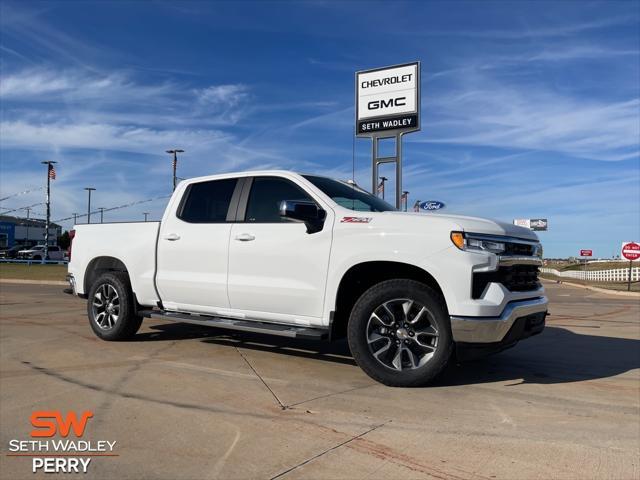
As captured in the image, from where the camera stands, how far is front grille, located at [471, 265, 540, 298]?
439cm

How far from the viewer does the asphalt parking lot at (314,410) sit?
10.1 ft

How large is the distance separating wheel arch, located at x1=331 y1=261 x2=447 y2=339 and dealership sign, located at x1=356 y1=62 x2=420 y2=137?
11100 mm

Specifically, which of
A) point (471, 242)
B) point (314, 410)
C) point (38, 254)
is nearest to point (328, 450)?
point (314, 410)

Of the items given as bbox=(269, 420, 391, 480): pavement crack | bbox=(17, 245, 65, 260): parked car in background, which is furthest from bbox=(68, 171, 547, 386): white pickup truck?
bbox=(17, 245, 65, 260): parked car in background

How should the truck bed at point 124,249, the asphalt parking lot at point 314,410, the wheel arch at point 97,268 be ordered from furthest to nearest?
1. the wheel arch at point 97,268
2. the truck bed at point 124,249
3. the asphalt parking lot at point 314,410

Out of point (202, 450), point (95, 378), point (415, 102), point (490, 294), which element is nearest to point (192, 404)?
point (202, 450)

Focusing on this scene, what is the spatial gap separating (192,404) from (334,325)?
4.95 feet

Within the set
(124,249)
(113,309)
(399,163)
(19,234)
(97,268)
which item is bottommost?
(113,309)

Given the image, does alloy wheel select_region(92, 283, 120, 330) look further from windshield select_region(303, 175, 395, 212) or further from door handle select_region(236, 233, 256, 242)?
windshield select_region(303, 175, 395, 212)

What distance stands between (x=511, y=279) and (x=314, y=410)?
2.07m

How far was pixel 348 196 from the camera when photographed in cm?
563

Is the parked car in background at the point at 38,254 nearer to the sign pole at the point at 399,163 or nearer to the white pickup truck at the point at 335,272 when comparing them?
the sign pole at the point at 399,163

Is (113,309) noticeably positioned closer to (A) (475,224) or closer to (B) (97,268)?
(B) (97,268)

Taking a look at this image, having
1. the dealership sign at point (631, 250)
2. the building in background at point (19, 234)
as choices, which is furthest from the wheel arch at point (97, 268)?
the building in background at point (19, 234)
